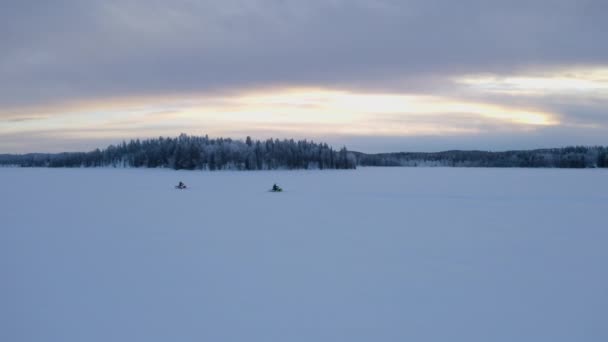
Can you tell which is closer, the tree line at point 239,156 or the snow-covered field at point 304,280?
the snow-covered field at point 304,280

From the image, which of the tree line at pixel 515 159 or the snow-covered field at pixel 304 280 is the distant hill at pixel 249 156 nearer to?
the tree line at pixel 515 159

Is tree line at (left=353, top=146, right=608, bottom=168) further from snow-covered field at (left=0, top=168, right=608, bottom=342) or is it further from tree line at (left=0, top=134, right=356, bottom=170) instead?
snow-covered field at (left=0, top=168, right=608, bottom=342)

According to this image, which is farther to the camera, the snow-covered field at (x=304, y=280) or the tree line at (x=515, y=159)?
the tree line at (x=515, y=159)

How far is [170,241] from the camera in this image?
12.3 metres

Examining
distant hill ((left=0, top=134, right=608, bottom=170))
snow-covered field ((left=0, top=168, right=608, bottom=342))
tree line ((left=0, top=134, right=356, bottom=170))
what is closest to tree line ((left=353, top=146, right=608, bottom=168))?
distant hill ((left=0, top=134, right=608, bottom=170))

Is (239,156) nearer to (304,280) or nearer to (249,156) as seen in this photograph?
(249,156)

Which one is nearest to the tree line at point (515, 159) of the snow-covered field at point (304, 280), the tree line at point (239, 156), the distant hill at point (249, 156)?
the distant hill at point (249, 156)

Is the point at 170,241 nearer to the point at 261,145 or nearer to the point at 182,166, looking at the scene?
the point at 182,166

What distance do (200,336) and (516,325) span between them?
443cm

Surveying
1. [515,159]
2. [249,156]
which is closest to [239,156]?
[249,156]

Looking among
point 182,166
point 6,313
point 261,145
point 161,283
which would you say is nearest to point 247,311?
point 161,283

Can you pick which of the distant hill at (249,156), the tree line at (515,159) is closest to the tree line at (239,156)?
the distant hill at (249,156)

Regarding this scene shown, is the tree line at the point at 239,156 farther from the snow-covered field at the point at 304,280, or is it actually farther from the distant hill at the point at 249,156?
the snow-covered field at the point at 304,280

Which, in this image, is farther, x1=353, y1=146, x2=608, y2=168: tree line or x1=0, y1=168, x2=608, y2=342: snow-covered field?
x1=353, y1=146, x2=608, y2=168: tree line
